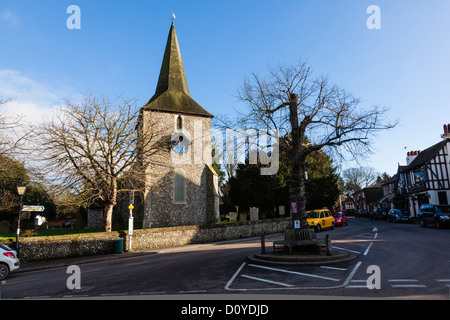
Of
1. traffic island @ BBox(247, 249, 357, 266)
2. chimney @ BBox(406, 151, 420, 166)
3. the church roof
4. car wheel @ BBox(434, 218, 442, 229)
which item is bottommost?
car wheel @ BBox(434, 218, 442, 229)

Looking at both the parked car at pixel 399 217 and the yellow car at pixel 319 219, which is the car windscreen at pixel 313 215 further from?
the parked car at pixel 399 217

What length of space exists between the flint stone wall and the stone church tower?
15.9 ft

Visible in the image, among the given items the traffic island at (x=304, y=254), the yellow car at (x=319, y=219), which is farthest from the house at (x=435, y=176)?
the traffic island at (x=304, y=254)

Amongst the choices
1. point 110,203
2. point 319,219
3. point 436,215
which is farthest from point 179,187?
point 436,215

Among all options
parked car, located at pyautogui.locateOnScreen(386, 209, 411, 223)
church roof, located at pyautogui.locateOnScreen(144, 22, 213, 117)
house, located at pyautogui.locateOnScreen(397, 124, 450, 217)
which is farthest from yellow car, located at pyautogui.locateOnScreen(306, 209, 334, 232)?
house, located at pyautogui.locateOnScreen(397, 124, 450, 217)

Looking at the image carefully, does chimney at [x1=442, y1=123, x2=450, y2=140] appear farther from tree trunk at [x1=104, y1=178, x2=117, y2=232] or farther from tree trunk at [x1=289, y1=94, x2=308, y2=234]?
tree trunk at [x1=104, y1=178, x2=117, y2=232]

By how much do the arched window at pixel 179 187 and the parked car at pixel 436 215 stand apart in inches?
830

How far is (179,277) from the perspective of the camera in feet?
28.6

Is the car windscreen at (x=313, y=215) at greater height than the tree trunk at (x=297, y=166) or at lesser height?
lesser

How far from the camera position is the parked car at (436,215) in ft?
69.1

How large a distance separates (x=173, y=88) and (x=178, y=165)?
9.12 meters

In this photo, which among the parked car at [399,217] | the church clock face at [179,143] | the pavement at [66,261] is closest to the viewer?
the pavement at [66,261]

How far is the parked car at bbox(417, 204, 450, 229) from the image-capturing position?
21.0 meters

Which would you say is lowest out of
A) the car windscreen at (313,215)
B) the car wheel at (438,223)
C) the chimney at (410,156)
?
the car wheel at (438,223)
